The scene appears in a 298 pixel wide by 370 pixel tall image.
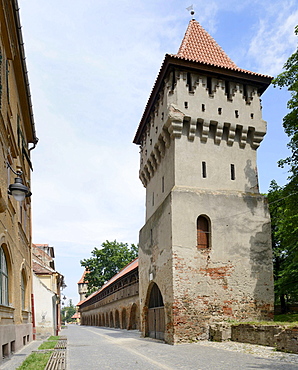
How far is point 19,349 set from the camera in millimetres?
14742

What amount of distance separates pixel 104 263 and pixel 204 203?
150 feet

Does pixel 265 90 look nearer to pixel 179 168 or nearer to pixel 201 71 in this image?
pixel 201 71

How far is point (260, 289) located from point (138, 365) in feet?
30.3

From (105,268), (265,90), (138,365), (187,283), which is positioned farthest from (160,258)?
(105,268)

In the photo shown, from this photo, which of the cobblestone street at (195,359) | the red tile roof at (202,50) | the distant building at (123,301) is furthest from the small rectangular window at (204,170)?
the distant building at (123,301)

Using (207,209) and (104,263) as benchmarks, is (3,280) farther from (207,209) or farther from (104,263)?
(104,263)

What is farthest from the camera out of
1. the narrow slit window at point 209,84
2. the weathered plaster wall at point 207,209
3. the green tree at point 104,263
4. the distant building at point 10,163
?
the green tree at point 104,263

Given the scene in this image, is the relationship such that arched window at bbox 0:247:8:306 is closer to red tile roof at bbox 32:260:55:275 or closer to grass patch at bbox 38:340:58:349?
grass patch at bbox 38:340:58:349

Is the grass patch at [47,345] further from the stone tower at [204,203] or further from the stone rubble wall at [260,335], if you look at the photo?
the stone rubble wall at [260,335]

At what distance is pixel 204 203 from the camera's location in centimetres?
1875

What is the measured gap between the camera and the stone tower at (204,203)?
57.8 ft

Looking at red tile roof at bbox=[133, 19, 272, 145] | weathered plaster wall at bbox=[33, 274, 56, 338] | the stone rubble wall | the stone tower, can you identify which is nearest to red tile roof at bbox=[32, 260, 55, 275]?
weathered plaster wall at bbox=[33, 274, 56, 338]

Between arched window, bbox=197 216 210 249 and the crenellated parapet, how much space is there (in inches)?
155

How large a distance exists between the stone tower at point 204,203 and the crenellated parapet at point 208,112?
50 mm
